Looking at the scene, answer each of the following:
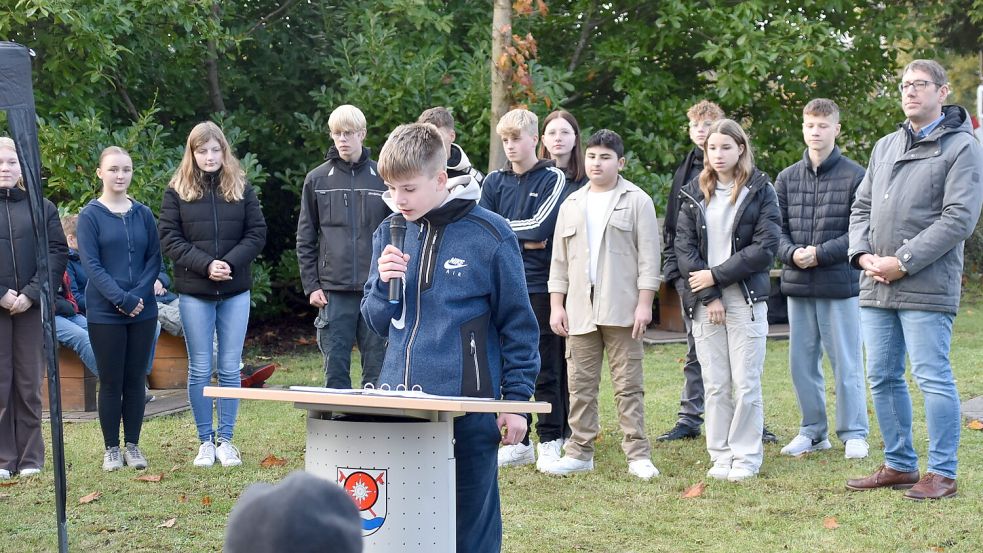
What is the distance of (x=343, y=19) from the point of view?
45.8 ft

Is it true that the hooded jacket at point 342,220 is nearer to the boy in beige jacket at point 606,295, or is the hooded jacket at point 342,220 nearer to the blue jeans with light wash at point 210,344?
the blue jeans with light wash at point 210,344

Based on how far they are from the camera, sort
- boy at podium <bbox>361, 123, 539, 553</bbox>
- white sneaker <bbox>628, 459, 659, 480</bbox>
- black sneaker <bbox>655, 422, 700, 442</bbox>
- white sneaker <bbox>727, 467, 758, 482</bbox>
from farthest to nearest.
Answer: black sneaker <bbox>655, 422, 700, 442</bbox> < white sneaker <bbox>628, 459, 659, 480</bbox> < white sneaker <bbox>727, 467, 758, 482</bbox> < boy at podium <bbox>361, 123, 539, 553</bbox>

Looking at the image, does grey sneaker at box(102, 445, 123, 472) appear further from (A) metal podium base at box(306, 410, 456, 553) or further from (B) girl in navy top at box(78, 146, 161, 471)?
(A) metal podium base at box(306, 410, 456, 553)

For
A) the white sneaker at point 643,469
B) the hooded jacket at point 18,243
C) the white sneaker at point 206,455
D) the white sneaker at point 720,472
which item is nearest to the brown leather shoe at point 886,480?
the white sneaker at point 720,472

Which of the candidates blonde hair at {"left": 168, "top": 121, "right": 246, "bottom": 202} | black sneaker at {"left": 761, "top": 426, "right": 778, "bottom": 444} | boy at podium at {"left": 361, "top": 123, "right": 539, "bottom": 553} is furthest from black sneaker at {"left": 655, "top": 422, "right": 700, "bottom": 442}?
boy at podium at {"left": 361, "top": 123, "right": 539, "bottom": 553}

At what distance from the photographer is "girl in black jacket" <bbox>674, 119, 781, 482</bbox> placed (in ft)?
22.0

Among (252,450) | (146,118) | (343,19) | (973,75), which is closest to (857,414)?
(252,450)

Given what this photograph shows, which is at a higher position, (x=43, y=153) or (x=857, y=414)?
(x=43, y=153)

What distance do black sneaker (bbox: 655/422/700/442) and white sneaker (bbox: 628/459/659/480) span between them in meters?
1.06

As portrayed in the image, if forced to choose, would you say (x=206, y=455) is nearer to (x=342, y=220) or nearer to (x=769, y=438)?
(x=342, y=220)

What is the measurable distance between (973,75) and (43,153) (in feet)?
101

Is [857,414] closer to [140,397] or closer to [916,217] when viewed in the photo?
[916,217]

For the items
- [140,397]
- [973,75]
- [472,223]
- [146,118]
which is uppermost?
[973,75]

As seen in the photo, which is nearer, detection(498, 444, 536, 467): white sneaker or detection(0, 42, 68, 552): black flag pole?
detection(0, 42, 68, 552): black flag pole
